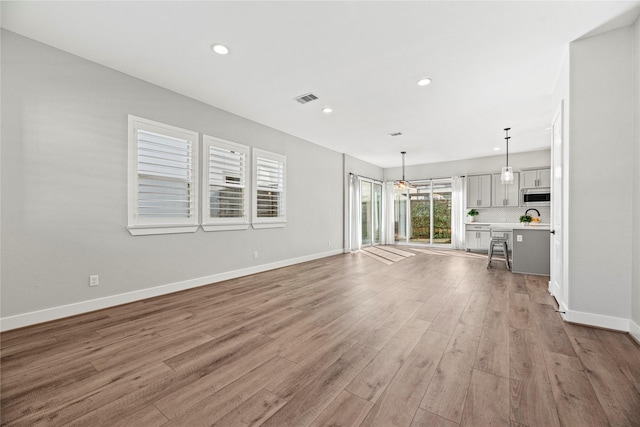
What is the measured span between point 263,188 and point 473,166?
6.67 metres

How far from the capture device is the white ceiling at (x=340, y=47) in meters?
2.31

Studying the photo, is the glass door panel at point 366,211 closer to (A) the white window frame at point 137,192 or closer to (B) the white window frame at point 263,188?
(B) the white window frame at point 263,188

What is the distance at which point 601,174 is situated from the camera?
259 centimetres

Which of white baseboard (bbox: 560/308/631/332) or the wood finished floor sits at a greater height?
white baseboard (bbox: 560/308/631/332)

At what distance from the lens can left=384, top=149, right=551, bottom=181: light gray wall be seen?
7.30 metres

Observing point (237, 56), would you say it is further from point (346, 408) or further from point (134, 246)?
point (346, 408)

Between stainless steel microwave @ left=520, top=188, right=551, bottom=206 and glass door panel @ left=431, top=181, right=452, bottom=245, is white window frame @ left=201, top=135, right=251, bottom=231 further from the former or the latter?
stainless steel microwave @ left=520, top=188, right=551, bottom=206

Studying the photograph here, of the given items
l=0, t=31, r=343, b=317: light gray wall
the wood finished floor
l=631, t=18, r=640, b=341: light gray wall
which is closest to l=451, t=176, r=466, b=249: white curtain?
the wood finished floor

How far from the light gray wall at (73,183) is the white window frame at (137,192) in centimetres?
8

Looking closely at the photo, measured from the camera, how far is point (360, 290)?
3.86 metres

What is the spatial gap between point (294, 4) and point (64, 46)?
2539mm

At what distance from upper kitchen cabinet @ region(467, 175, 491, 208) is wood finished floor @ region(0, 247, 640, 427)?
5152mm

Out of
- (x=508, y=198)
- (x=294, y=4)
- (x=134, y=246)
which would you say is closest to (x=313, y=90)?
(x=294, y=4)

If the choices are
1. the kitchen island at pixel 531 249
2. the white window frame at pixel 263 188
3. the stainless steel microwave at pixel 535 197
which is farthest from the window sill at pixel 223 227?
the stainless steel microwave at pixel 535 197
